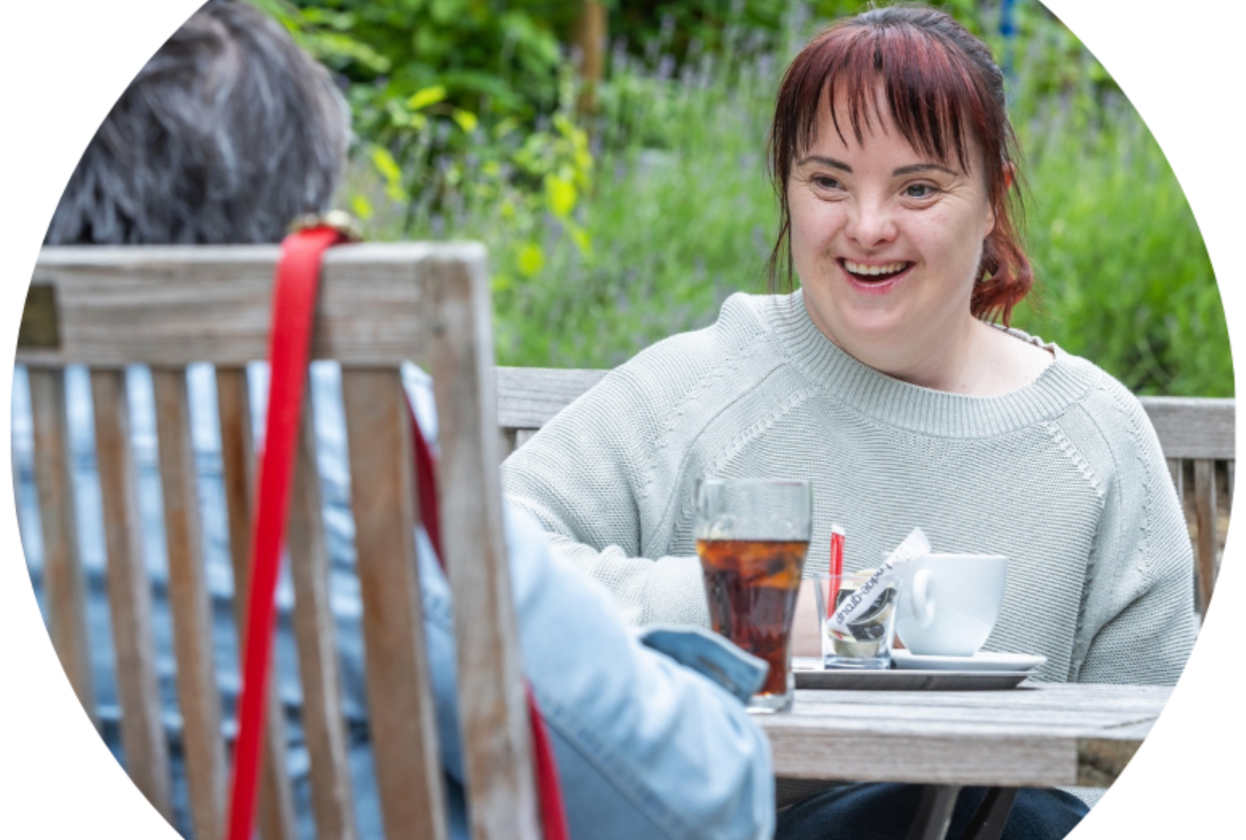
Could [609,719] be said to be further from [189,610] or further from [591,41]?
[591,41]

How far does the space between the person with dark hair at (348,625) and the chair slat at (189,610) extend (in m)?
0.04

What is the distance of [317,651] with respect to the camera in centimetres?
114

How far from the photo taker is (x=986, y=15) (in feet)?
24.1

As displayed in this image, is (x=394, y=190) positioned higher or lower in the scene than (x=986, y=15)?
lower

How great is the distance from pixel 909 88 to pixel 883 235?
223 mm

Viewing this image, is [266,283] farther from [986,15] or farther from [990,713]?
[986,15]

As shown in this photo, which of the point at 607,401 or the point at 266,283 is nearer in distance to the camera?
the point at 266,283

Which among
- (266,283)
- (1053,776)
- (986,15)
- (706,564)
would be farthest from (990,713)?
(986,15)

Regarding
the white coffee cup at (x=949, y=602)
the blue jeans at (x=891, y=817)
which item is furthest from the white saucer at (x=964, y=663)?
the blue jeans at (x=891, y=817)

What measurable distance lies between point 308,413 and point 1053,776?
2.59 feet

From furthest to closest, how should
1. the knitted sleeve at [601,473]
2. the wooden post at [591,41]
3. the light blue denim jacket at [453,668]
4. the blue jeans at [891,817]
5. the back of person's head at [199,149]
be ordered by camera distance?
the wooden post at [591,41]
the knitted sleeve at [601,473]
the blue jeans at [891,817]
the back of person's head at [199,149]
the light blue denim jacket at [453,668]

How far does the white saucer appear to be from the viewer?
71.6 inches

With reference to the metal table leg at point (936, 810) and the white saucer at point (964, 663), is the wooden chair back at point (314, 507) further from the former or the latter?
the white saucer at point (964, 663)

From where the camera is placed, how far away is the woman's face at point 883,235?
7.43 ft
